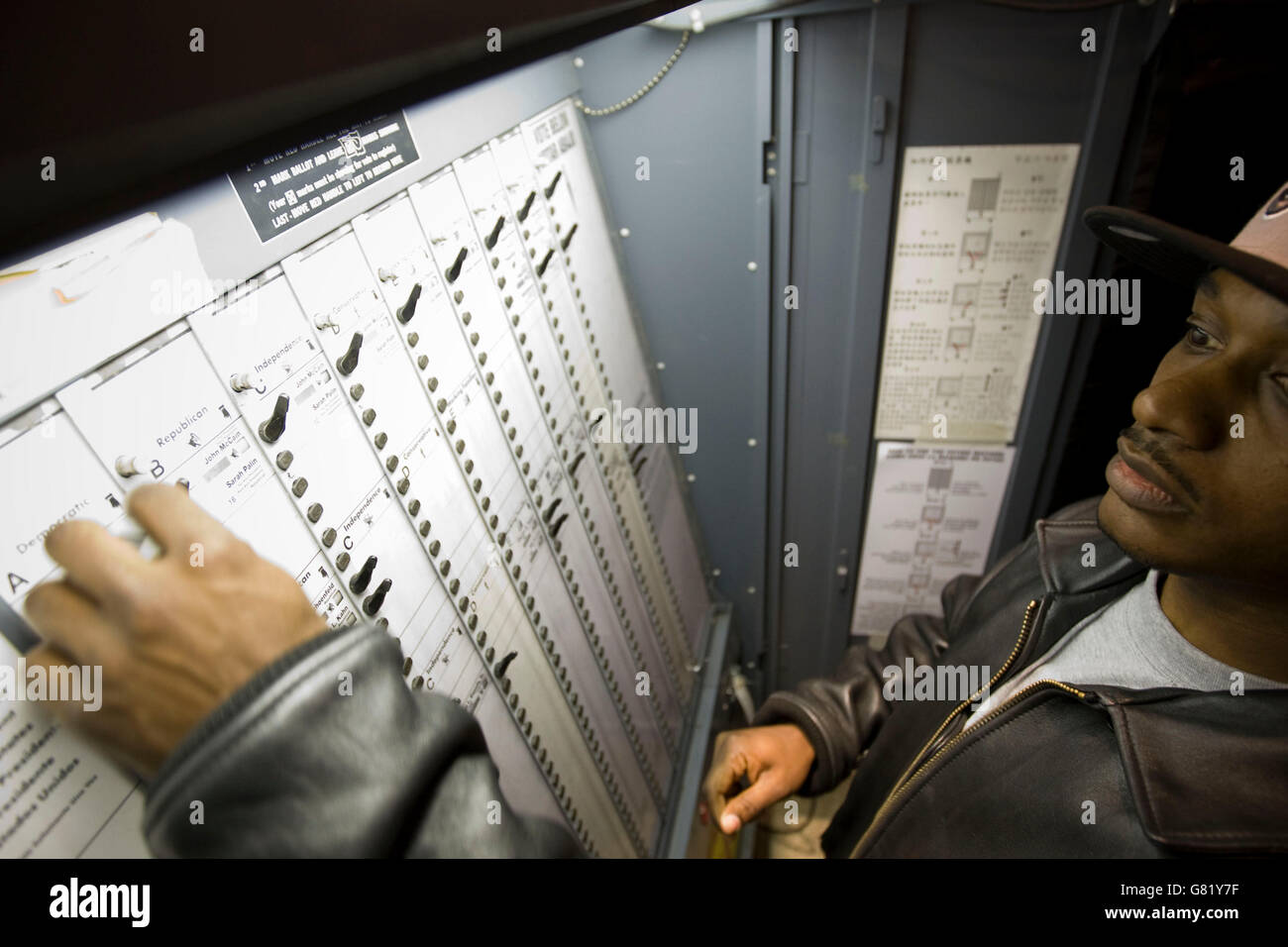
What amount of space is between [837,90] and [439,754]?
1.91 meters

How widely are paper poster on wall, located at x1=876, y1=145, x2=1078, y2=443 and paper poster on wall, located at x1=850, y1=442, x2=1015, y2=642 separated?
98 millimetres

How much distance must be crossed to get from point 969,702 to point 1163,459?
624 millimetres

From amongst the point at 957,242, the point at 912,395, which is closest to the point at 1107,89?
the point at 957,242

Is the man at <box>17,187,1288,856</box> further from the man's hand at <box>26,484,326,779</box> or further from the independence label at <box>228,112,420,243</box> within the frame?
the independence label at <box>228,112,420,243</box>

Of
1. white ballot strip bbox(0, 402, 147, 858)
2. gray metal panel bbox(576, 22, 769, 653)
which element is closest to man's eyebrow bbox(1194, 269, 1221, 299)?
gray metal panel bbox(576, 22, 769, 653)

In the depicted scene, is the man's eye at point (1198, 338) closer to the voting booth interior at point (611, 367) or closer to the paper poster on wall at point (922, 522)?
the voting booth interior at point (611, 367)

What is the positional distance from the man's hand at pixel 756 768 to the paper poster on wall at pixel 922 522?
1.05 metres

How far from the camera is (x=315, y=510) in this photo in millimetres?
962

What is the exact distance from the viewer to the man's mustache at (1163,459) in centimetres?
101

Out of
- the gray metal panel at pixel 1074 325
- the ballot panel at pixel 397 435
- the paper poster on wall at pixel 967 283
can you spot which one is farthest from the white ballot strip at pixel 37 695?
the gray metal panel at pixel 1074 325

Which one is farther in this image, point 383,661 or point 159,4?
point 383,661

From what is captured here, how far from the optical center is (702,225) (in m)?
2.09

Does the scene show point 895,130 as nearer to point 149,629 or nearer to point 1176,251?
point 1176,251
